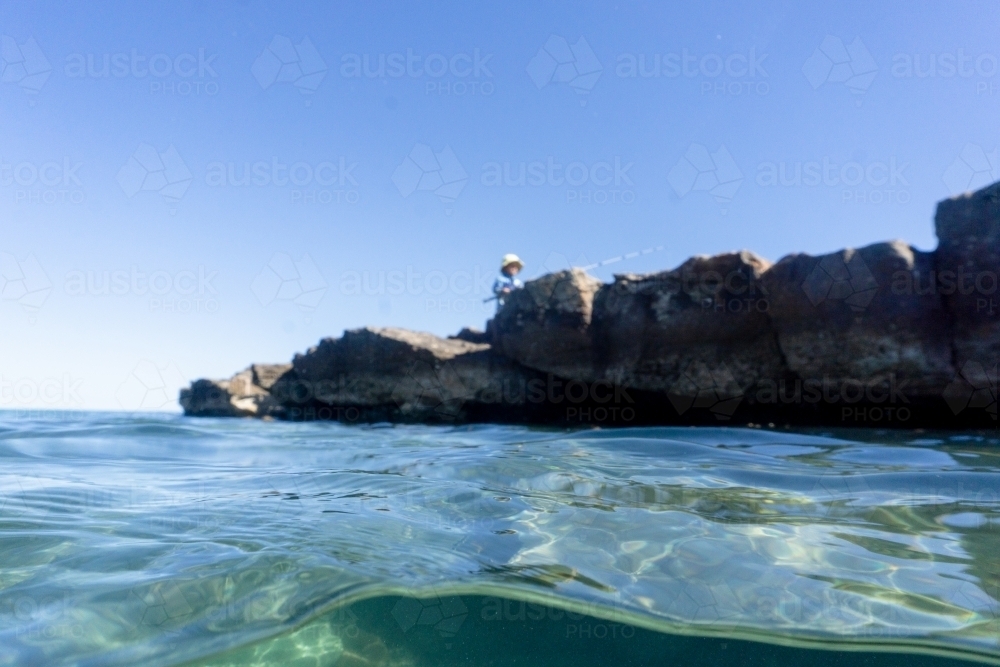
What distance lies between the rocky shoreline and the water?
368 centimetres

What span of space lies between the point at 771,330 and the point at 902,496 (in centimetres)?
471

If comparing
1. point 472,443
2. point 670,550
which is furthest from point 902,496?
point 472,443

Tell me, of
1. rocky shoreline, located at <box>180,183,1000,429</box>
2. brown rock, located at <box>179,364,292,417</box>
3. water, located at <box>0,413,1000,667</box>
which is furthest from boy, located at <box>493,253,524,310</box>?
water, located at <box>0,413,1000,667</box>

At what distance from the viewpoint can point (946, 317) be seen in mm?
6566

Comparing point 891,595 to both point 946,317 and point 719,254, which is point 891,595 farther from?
point 719,254

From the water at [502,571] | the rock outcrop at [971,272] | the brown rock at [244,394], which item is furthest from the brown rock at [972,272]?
the brown rock at [244,394]

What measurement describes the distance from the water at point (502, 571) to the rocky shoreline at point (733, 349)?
12.1 ft

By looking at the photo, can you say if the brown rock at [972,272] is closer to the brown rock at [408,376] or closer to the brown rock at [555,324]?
the brown rock at [555,324]

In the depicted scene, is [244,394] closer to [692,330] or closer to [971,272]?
[692,330]

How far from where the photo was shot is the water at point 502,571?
6.18 ft

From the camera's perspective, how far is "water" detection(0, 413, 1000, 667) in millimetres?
1884

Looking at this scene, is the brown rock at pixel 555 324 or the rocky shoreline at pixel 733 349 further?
the brown rock at pixel 555 324

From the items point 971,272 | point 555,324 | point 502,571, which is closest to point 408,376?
point 555,324

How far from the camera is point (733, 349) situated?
783 centimetres
